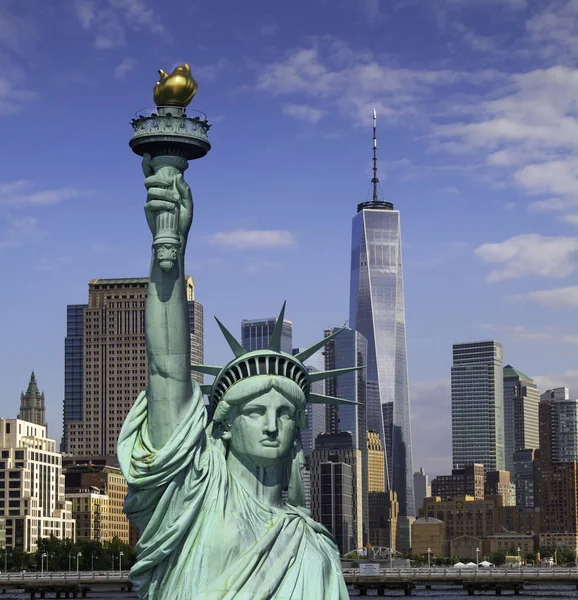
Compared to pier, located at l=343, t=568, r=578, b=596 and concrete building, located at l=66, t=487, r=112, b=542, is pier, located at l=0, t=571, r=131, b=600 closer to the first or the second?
pier, located at l=343, t=568, r=578, b=596

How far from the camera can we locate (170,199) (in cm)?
1900

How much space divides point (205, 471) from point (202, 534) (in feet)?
2.95

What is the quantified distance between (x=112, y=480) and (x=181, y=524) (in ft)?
578

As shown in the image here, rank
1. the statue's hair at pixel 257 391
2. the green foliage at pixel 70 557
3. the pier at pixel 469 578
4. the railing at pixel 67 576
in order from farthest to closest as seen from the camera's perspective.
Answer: the green foliage at pixel 70 557 → the pier at pixel 469 578 → the railing at pixel 67 576 → the statue's hair at pixel 257 391

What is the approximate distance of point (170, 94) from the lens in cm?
1923

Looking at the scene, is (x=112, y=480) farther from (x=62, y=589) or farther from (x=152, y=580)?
(x=152, y=580)

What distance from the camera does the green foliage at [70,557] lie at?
5522 inches

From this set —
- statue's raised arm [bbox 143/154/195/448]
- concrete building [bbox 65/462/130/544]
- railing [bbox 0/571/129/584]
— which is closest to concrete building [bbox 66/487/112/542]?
concrete building [bbox 65/462/130/544]

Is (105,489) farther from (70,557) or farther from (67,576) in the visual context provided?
(67,576)

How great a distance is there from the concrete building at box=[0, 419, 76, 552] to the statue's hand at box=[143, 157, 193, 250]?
145 m

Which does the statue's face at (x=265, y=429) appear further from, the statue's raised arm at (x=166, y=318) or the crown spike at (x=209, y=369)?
the crown spike at (x=209, y=369)

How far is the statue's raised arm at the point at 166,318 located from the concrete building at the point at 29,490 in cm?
14483

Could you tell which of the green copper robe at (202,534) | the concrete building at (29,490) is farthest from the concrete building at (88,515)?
the green copper robe at (202,534)

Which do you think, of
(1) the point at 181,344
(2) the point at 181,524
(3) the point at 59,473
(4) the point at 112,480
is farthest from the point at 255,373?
(4) the point at 112,480
